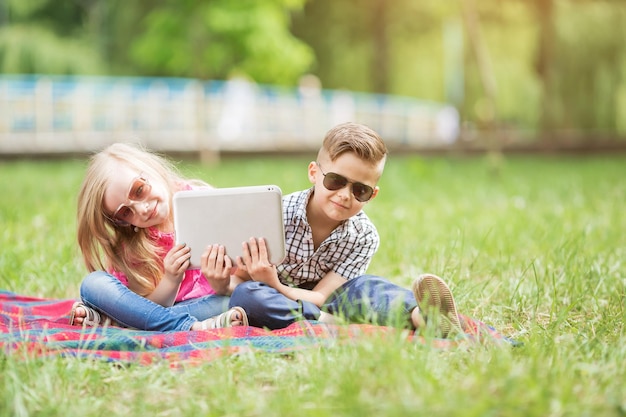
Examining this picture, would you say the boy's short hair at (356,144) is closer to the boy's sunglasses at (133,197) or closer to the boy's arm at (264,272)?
the boy's arm at (264,272)

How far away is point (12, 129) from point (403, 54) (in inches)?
473

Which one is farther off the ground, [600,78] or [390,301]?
[600,78]

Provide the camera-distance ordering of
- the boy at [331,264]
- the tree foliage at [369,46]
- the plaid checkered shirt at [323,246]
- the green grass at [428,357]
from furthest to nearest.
Answer: the tree foliage at [369,46], the plaid checkered shirt at [323,246], the boy at [331,264], the green grass at [428,357]

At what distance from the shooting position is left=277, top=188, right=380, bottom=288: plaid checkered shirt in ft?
9.55

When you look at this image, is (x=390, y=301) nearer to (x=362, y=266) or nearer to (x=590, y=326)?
(x=362, y=266)

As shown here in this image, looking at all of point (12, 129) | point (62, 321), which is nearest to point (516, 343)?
point (62, 321)

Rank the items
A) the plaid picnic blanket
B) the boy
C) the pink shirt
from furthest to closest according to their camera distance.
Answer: the pink shirt → the boy → the plaid picnic blanket

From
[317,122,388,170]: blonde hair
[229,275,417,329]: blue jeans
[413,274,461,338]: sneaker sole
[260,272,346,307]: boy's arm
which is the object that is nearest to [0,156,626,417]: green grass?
[413,274,461,338]: sneaker sole

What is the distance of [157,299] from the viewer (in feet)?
9.80

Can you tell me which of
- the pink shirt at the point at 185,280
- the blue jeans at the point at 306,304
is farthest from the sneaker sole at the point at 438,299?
the pink shirt at the point at 185,280

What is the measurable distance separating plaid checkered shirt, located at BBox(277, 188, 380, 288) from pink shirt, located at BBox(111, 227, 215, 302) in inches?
A: 14.9

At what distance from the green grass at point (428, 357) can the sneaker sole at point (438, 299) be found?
23 cm

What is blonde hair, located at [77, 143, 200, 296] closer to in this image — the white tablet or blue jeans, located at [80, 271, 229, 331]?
blue jeans, located at [80, 271, 229, 331]

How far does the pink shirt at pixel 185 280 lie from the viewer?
3139mm
